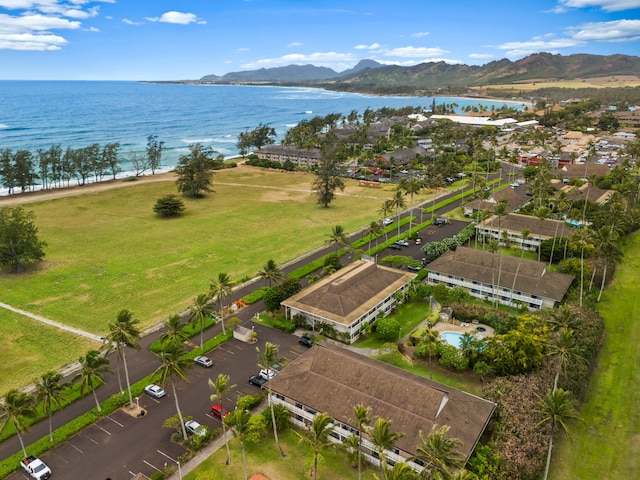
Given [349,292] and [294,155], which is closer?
[349,292]

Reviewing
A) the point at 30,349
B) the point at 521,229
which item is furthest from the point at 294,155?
the point at 30,349

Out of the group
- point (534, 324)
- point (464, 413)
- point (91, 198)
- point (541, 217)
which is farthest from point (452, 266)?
point (91, 198)

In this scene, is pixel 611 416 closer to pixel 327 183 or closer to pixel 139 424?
pixel 139 424

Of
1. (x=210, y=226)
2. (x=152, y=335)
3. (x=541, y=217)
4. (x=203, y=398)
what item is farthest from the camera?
(x=210, y=226)

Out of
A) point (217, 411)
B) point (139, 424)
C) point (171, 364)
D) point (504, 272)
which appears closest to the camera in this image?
point (171, 364)

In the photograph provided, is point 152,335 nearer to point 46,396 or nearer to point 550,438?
point 46,396
